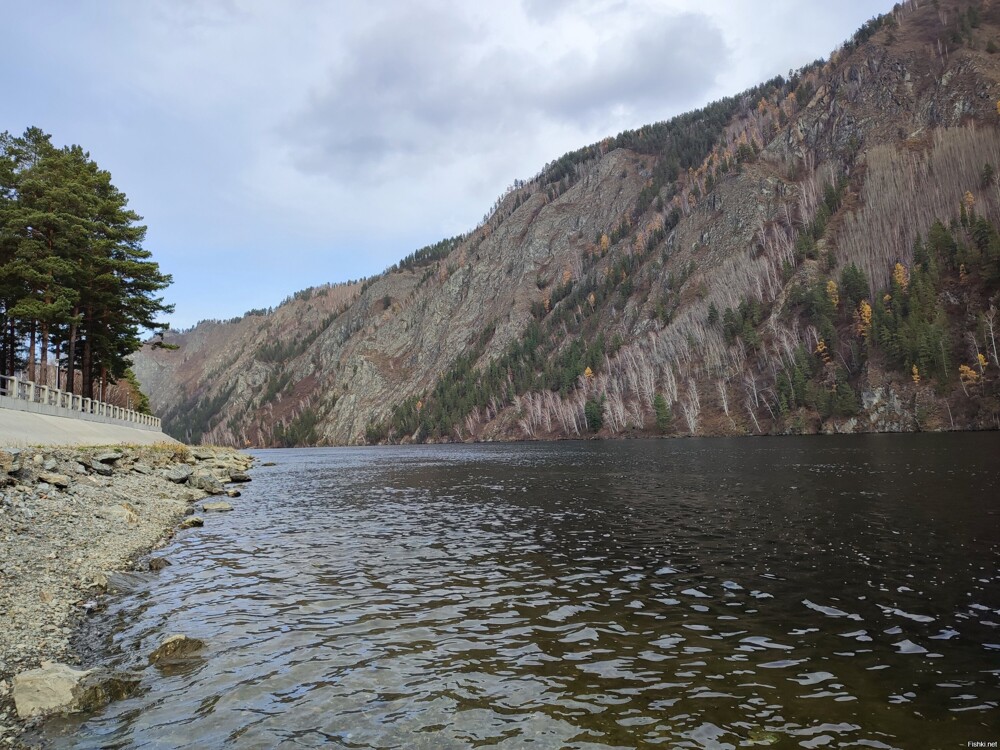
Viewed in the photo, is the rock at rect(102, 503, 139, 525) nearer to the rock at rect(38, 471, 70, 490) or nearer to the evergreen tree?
the rock at rect(38, 471, 70, 490)

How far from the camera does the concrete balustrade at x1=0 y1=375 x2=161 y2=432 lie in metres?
36.2

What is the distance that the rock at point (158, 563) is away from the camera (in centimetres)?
1959

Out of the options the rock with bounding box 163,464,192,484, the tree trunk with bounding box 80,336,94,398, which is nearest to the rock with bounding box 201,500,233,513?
the rock with bounding box 163,464,192,484

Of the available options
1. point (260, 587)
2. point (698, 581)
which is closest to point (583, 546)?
point (698, 581)

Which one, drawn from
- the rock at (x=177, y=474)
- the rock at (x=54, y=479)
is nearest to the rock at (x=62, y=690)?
the rock at (x=54, y=479)

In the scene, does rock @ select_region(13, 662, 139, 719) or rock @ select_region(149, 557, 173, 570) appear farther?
rock @ select_region(149, 557, 173, 570)

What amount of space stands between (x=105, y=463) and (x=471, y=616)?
3062 cm

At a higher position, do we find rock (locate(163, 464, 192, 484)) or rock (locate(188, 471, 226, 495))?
rock (locate(163, 464, 192, 484))

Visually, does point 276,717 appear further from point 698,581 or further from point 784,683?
point 698,581

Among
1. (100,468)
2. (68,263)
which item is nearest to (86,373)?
(68,263)

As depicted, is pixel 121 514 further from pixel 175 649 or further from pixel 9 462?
pixel 175 649

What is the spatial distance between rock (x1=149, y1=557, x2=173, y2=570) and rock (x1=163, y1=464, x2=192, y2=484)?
73.6ft

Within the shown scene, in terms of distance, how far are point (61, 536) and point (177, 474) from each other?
25.5 metres

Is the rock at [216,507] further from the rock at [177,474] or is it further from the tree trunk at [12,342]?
the tree trunk at [12,342]
